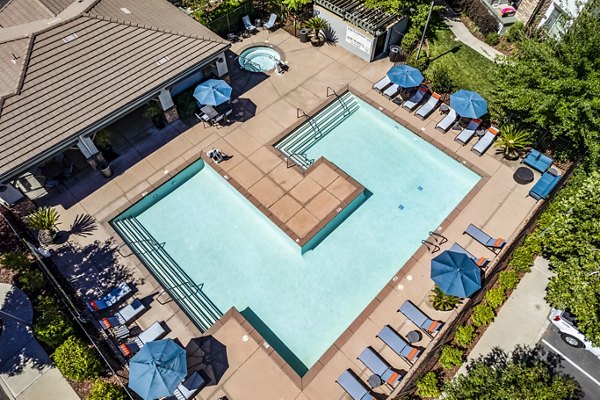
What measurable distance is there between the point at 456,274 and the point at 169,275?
1401cm

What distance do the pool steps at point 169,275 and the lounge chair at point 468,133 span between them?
1721cm

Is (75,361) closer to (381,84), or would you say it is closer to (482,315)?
(482,315)

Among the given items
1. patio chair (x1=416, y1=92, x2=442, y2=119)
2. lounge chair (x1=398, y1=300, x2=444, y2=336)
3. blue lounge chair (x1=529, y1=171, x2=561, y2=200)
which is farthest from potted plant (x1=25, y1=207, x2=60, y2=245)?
blue lounge chair (x1=529, y1=171, x2=561, y2=200)

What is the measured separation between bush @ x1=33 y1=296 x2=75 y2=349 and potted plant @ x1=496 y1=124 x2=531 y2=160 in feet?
80.8

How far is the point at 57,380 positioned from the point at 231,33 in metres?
24.8

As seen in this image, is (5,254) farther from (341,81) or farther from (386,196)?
(341,81)

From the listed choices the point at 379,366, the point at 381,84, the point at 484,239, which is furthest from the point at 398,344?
the point at 381,84

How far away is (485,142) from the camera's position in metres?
23.2

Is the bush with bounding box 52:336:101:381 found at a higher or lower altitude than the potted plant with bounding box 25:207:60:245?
lower

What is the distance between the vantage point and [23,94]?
19.7 m

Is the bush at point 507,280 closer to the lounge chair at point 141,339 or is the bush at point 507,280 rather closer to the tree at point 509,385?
the tree at point 509,385

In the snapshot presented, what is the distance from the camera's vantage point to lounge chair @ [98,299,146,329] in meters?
17.5

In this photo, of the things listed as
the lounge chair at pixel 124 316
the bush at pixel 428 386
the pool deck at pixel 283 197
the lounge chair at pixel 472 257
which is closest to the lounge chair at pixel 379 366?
the pool deck at pixel 283 197

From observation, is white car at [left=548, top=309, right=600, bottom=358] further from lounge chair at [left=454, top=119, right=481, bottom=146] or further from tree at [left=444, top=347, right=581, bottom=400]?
lounge chair at [left=454, top=119, right=481, bottom=146]
